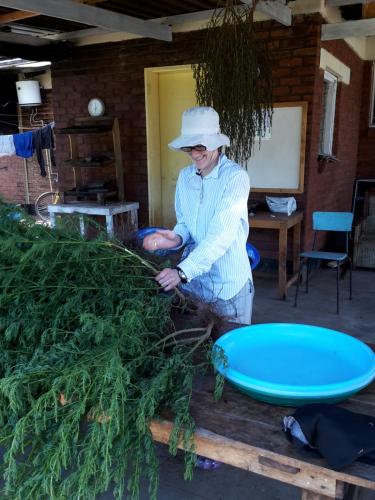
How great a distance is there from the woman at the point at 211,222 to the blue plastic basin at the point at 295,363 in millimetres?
222

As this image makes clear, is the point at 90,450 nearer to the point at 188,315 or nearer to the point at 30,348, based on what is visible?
the point at 30,348

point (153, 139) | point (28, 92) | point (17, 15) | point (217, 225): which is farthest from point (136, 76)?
point (217, 225)

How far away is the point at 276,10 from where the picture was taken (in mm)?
3969

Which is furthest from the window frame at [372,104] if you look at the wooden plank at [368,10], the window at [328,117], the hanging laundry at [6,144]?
the hanging laundry at [6,144]

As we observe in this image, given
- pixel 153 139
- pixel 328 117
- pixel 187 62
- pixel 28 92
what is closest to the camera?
pixel 187 62

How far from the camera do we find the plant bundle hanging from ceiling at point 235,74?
10.8ft

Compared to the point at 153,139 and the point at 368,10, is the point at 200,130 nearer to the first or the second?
the point at 153,139

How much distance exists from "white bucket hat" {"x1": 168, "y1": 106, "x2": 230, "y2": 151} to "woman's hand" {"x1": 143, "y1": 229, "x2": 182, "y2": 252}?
0.38 m

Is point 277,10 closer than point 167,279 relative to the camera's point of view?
No

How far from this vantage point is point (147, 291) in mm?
1437

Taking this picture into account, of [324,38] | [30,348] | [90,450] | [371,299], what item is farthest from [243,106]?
[90,450]

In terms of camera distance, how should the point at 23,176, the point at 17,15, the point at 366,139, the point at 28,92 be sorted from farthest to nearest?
the point at 23,176 < the point at 28,92 < the point at 366,139 < the point at 17,15

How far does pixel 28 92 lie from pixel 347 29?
5685 millimetres

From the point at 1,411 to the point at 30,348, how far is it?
0.22m
